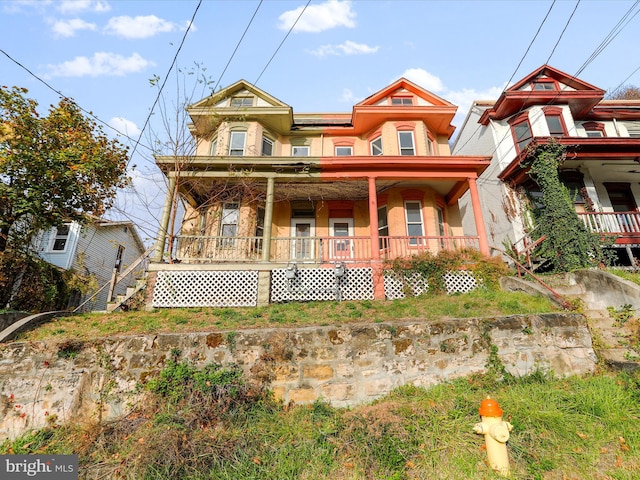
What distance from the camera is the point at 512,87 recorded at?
13750mm

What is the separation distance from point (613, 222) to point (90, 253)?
23485mm

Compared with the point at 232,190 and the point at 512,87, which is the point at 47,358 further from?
the point at 512,87

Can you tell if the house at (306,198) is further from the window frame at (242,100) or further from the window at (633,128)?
the window at (633,128)

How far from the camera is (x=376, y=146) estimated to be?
42.5 ft

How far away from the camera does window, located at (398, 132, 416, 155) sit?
12.2 meters

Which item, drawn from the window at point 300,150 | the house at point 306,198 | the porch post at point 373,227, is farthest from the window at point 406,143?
the window at point 300,150

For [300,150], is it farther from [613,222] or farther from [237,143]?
[613,222]

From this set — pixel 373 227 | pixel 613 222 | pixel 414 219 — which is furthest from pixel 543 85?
pixel 373 227

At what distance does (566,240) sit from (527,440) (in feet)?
23.1

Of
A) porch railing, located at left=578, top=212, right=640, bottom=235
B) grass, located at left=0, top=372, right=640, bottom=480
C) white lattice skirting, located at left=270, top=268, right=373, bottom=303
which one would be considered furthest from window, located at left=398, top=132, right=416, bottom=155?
grass, located at left=0, top=372, right=640, bottom=480

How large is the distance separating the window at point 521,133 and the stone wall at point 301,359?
10026mm

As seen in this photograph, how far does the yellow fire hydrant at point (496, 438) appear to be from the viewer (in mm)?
3021

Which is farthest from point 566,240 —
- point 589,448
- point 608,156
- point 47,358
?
point 47,358

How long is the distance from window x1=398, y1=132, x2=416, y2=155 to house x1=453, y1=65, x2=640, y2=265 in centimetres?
391
